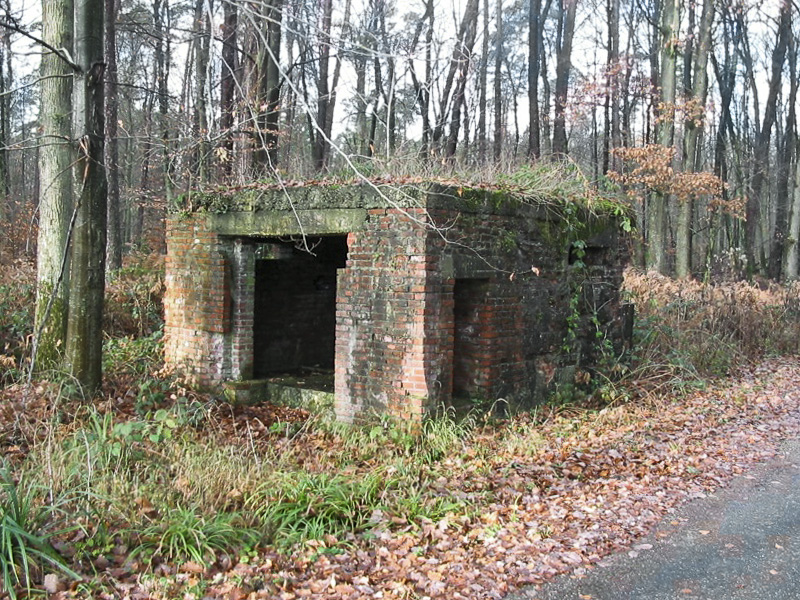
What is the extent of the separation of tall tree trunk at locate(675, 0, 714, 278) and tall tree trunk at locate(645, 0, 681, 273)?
459 millimetres

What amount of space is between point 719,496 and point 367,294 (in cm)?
365

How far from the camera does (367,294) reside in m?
7.14

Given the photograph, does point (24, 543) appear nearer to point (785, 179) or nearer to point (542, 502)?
point (542, 502)

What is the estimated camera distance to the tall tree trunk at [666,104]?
677 inches

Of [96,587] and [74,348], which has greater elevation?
[74,348]

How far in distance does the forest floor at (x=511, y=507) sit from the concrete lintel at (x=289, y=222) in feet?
6.86

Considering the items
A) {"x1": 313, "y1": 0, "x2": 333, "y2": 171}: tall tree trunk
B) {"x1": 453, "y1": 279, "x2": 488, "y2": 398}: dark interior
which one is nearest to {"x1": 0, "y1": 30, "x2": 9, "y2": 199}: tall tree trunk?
{"x1": 313, "y1": 0, "x2": 333, "y2": 171}: tall tree trunk

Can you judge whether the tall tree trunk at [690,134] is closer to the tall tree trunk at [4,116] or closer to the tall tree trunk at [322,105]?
the tall tree trunk at [322,105]

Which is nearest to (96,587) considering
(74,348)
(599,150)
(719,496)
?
(74,348)

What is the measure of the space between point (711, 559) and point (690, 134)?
16.3 meters

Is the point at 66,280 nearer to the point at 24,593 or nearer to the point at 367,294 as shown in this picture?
the point at 367,294

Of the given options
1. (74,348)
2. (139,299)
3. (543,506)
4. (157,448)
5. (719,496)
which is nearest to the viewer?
(543,506)

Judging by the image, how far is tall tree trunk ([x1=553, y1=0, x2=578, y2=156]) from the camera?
843 inches

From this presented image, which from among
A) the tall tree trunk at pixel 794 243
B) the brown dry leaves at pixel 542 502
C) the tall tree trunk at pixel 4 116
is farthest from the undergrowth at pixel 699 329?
the tall tree trunk at pixel 4 116
